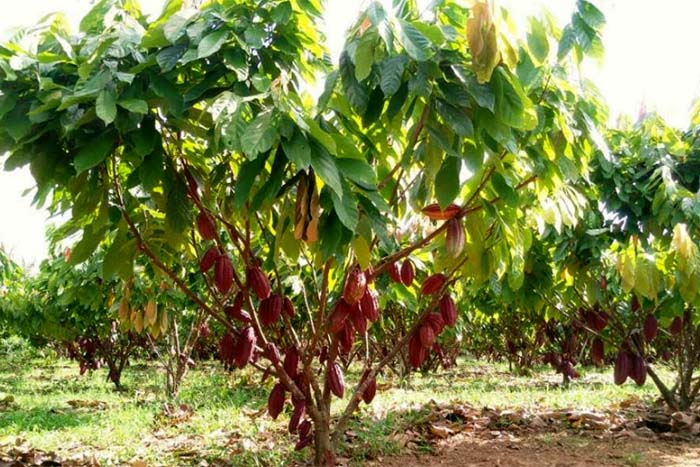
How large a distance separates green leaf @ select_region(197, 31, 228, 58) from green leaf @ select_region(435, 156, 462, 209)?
715mm

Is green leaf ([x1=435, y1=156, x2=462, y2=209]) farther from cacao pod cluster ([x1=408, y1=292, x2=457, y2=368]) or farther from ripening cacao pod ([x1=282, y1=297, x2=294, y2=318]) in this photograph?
ripening cacao pod ([x1=282, y1=297, x2=294, y2=318])

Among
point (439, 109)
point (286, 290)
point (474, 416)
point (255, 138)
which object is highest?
point (439, 109)

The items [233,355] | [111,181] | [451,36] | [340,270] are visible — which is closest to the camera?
[451,36]

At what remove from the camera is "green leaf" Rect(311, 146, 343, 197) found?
139cm

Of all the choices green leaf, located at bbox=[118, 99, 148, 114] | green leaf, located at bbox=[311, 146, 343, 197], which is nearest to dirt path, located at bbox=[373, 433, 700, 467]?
green leaf, located at bbox=[311, 146, 343, 197]

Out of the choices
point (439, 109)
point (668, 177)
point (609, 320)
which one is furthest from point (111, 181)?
point (609, 320)

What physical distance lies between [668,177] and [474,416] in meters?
2.03

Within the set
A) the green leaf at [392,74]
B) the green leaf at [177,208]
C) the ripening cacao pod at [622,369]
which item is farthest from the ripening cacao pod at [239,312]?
the ripening cacao pod at [622,369]

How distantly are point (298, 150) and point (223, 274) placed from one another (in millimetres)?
1019

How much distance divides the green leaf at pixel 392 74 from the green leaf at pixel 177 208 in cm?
87

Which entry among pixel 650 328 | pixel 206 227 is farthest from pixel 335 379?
pixel 650 328

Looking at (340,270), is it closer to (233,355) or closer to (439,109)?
(233,355)

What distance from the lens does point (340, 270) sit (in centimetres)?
265

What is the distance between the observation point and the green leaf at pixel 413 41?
1.35 meters
